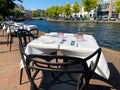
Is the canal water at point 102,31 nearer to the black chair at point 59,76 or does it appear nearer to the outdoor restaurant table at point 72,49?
the outdoor restaurant table at point 72,49

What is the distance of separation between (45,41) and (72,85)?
1.14 metres

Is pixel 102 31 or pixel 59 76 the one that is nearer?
pixel 59 76

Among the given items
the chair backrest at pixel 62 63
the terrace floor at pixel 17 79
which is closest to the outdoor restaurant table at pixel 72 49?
the chair backrest at pixel 62 63

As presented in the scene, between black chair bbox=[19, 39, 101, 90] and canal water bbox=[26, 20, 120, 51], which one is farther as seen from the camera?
canal water bbox=[26, 20, 120, 51]

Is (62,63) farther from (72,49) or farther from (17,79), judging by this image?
(17,79)

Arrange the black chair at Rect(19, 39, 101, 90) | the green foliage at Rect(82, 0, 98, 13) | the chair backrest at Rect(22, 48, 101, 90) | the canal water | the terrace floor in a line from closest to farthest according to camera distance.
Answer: the chair backrest at Rect(22, 48, 101, 90) < the black chair at Rect(19, 39, 101, 90) < the terrace floor < the canal water < the green foliage at Rect(82, 0, 98, 13)

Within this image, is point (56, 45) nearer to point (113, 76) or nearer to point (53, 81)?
point (53, 81)

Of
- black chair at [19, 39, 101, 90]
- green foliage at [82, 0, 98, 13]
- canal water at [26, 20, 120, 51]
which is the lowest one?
canal water at [26, 20, 120, 51]

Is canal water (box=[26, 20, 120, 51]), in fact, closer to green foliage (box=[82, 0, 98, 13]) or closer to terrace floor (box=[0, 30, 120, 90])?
terrace floor (box=[0, 30, 120, 90])

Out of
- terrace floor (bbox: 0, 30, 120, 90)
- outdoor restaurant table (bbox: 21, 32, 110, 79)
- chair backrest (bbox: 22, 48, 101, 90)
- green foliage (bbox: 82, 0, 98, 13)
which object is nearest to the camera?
chair backrest (bbox: 22, 48, 101, 90)

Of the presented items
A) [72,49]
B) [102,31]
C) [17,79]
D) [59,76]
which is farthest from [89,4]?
[59,76]

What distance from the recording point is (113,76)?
4.33m

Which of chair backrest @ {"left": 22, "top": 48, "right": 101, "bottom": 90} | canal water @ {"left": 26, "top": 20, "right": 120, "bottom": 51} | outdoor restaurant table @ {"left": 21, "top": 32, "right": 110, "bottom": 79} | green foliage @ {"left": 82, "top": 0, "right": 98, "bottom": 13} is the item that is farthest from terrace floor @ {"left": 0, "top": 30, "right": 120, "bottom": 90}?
green foliage @ {"left": 82, "top": 0, "right": 98, "bottom": 13}

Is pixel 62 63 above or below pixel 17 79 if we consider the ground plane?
above
